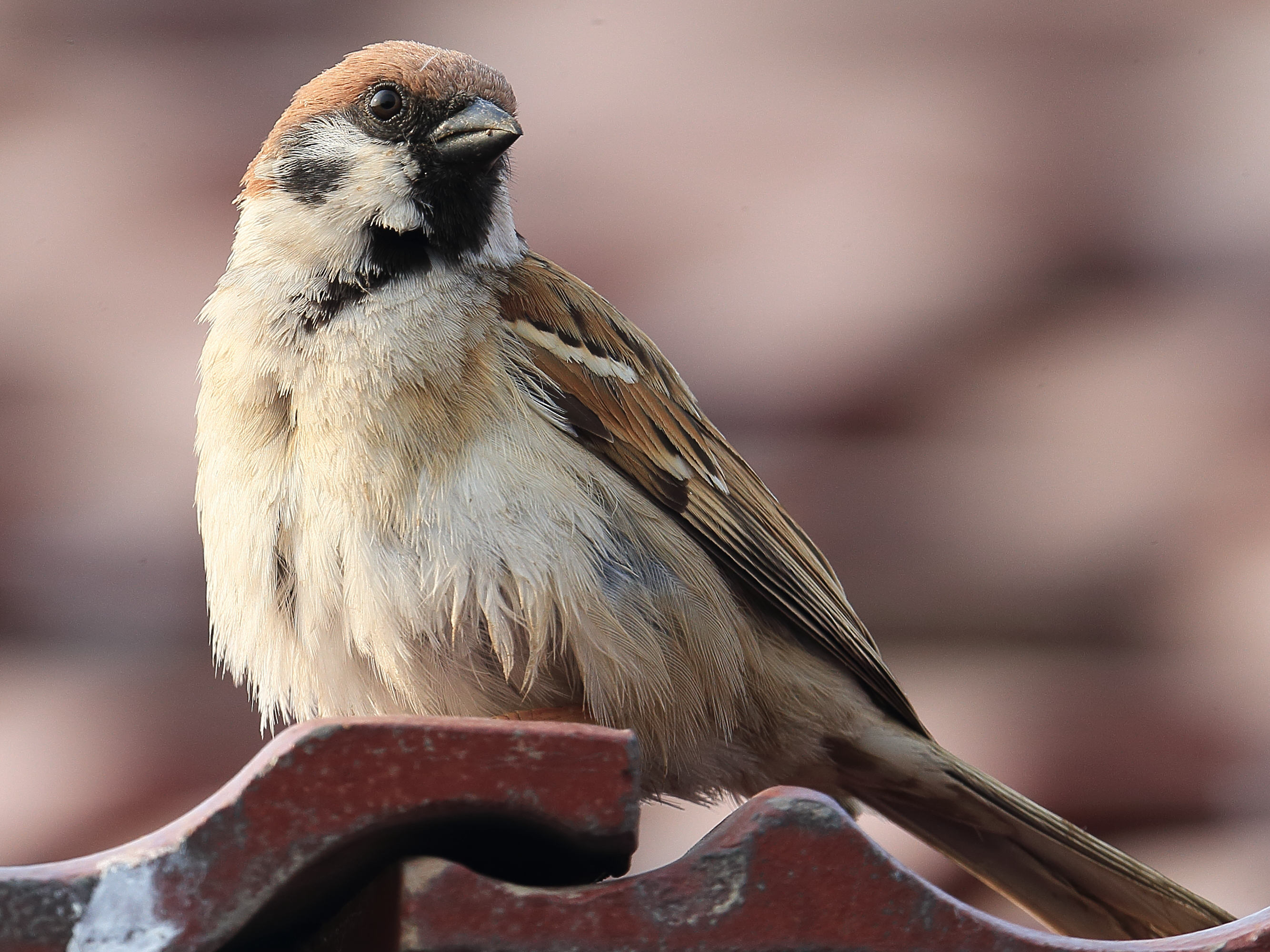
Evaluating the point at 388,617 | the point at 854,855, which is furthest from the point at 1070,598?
the point at 854,855

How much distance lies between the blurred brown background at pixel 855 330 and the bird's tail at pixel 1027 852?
0.74 metres

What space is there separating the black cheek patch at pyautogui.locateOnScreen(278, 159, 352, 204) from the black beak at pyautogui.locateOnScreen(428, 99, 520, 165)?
0.58 ft

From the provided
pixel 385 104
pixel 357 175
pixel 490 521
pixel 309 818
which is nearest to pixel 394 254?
pixel 357 175

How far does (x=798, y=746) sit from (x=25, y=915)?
1.50m

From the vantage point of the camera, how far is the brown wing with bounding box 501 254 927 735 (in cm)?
224

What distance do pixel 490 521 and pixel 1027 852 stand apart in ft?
3.78

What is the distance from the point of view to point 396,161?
2234 mm

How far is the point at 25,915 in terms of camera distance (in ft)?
3.76

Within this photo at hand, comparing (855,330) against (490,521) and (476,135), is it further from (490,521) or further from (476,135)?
(490,521)

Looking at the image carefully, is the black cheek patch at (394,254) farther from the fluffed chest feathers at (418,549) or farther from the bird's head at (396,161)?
the fluffed chest feathers at (418,549)

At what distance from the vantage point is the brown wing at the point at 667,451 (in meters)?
2.24

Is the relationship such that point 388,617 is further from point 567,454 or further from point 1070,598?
point 1070,598

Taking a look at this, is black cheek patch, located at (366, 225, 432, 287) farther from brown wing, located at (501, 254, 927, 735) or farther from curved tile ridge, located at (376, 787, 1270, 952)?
curved tile ridge, located at (376, 787, 1270, 952)

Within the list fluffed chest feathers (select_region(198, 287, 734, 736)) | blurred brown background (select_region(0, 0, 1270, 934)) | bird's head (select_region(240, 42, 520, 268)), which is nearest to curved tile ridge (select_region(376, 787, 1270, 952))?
fluffed chest feathers (select_region(198, 287, 734, 736))
